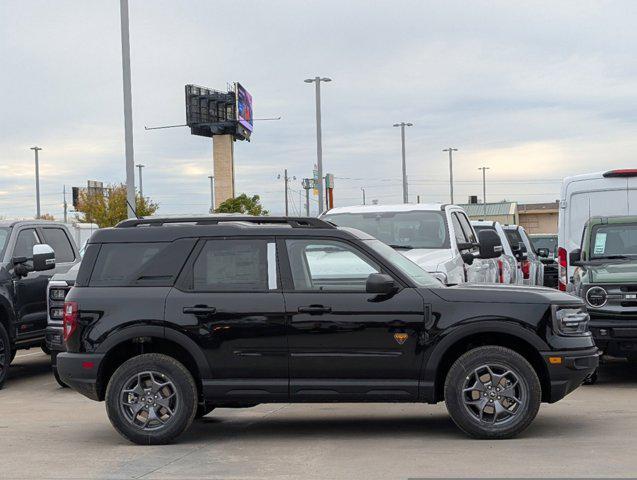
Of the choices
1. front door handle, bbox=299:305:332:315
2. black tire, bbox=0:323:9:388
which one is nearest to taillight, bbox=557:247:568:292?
front door handle, bbox=299:305:332:315

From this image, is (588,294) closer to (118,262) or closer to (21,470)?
(118,262)

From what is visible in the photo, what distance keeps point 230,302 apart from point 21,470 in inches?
83.3

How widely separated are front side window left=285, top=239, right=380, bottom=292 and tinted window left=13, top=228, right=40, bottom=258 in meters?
6.50

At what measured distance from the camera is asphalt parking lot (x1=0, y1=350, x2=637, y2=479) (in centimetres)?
745

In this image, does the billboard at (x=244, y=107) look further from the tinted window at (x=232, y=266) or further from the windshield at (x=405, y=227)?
the tinted window at (x=232, y=266)

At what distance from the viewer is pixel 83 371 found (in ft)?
28.6

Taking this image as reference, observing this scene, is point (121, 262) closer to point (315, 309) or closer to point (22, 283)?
point (315, 309)

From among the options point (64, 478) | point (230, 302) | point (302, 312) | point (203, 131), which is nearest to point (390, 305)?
point (302, 312)

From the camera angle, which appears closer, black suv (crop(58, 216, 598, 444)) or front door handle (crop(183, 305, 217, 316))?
black suv (crop(58, 216, 598, 444))

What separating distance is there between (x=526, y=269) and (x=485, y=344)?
49.9ft

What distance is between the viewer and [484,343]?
28.3 feet

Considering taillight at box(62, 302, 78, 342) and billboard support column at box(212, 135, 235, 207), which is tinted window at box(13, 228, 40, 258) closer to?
taillight at box(62, 302, 78, 342)

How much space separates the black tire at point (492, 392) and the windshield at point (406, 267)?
0.74m

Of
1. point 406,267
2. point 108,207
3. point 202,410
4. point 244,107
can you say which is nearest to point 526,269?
point 202,410
